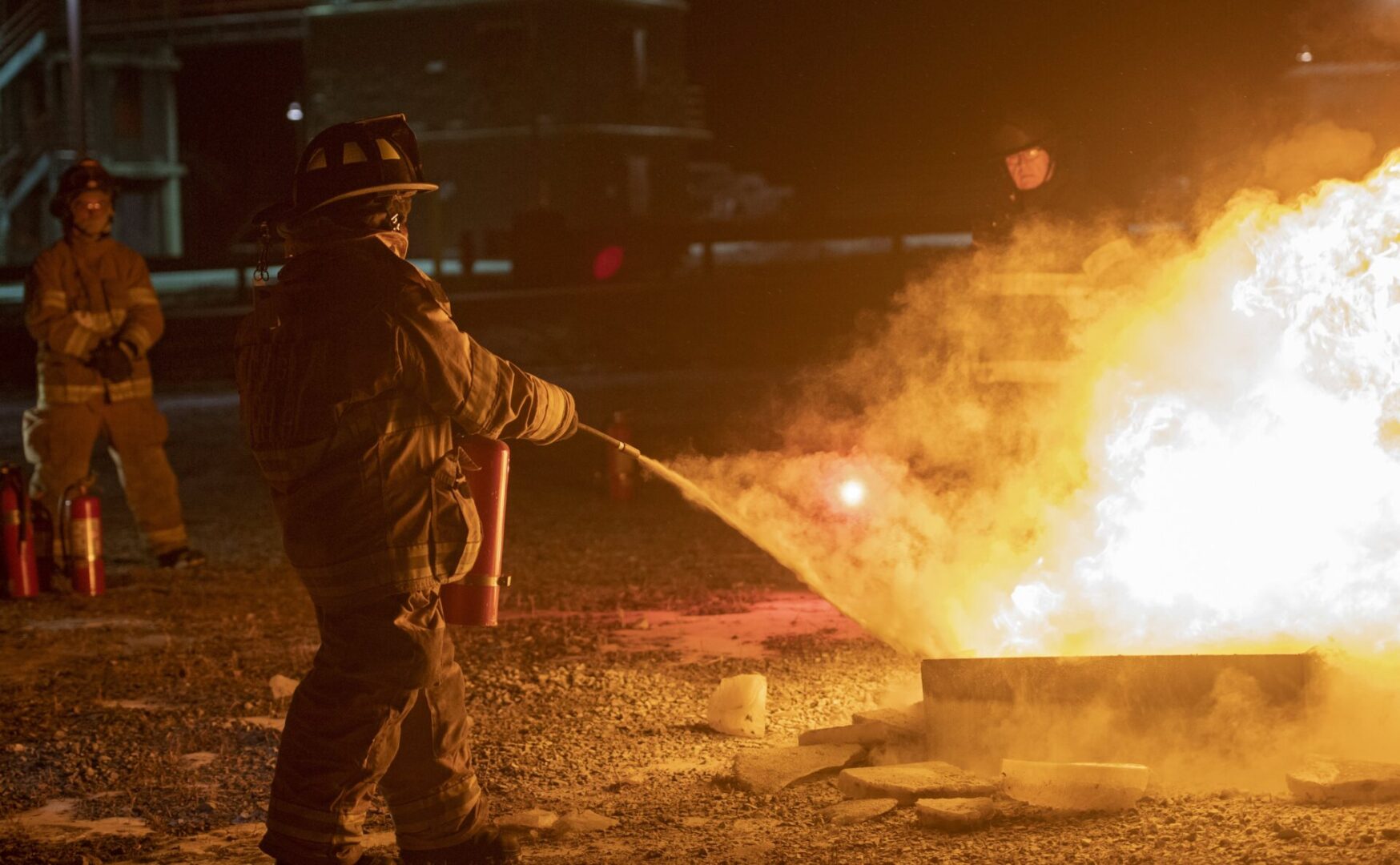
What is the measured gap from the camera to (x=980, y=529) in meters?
6.33

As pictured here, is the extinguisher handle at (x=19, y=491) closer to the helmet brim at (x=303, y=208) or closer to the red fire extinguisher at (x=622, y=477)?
the red fire extinguisher at (x=622, y=477)

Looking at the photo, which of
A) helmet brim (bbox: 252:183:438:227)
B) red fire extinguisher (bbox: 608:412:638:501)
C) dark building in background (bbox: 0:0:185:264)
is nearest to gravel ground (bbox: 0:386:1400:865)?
red fire extinguisher (bbox: 608:412:638:501)

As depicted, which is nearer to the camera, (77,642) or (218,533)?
(77,642)

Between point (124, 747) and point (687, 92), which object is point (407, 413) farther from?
point (687, 92)

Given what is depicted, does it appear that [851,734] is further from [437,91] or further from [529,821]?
[437,91]

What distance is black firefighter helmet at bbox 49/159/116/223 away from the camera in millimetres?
8633

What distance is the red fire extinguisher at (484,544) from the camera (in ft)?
14.1

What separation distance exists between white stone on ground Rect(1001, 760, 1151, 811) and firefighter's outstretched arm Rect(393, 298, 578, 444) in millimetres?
1789

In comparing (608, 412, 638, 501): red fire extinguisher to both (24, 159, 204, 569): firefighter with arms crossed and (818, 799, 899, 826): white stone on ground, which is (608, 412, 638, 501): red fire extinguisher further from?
(818, 799, 899, 826): white stone on ground

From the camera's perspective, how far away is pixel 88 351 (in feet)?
28.4

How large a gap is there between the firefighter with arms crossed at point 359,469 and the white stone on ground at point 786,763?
115 centimetres

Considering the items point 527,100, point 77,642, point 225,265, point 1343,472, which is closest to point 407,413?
point 1343,472

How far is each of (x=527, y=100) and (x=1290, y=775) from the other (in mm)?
37413

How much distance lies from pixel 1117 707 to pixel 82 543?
239 inches
